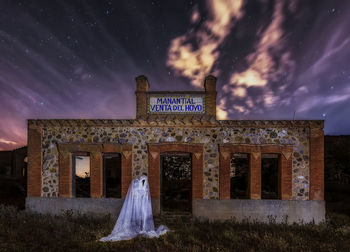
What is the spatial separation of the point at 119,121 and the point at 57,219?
483 cm

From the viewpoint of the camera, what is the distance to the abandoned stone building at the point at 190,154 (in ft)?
27.9

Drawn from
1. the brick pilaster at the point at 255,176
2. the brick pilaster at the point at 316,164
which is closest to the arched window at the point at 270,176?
the brick pilaster at the point at 316,164

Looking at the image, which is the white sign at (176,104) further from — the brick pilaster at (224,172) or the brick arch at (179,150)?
the brick pilaster at (224,172)

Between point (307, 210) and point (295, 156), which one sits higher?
point (295, 156)

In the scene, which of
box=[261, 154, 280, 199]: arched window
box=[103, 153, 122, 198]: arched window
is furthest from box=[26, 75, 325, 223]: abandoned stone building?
box=[261, 154, 280, 199]: arched window

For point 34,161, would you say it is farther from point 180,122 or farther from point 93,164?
point 180,122

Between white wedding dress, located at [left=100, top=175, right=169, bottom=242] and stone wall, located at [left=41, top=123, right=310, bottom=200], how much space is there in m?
1.38

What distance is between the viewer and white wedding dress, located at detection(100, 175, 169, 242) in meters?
7.00

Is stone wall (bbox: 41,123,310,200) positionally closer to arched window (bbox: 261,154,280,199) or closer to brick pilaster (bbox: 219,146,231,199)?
brick pilaster (bbox: 219,146,231,199)

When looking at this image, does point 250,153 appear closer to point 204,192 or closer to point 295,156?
point 295,156

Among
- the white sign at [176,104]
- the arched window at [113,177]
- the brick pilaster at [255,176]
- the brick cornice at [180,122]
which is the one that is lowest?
the arched window at [113,177]

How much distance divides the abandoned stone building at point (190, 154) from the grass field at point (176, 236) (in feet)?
1.85

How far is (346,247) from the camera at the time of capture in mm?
6250

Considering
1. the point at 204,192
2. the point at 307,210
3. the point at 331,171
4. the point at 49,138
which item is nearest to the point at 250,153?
the point at 204,192
